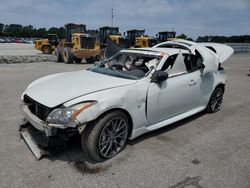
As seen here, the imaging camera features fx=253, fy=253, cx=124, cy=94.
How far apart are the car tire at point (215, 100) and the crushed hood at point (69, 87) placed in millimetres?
2484

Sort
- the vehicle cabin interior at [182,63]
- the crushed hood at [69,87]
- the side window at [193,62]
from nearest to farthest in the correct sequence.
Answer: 1. the crushed hood at [69,87]
2. the vehicle cabin interior at [182,63]
3. the side window at [193,62]

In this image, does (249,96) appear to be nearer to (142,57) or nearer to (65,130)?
(142,57)

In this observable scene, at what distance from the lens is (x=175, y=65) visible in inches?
179

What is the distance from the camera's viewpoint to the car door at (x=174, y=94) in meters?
3.97

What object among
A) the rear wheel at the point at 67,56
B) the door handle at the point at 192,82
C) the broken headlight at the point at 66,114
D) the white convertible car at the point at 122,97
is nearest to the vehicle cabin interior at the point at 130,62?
the white convertible car at the point at 122,97

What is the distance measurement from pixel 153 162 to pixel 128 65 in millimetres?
2100

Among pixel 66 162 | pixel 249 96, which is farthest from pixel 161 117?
pixel 249 96

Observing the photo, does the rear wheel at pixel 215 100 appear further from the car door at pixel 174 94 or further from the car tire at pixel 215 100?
the car door at pixel 174 94

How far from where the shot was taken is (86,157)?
3.56 metres

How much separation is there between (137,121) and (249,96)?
17.2ft

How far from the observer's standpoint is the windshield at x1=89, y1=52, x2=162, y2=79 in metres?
4.33

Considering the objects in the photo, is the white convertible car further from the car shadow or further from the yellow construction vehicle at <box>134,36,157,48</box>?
the yellow construction vehicle at <box>134,36,157,48</box>


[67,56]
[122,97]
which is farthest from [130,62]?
[67,56]

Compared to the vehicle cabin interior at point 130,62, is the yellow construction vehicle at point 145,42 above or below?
above
